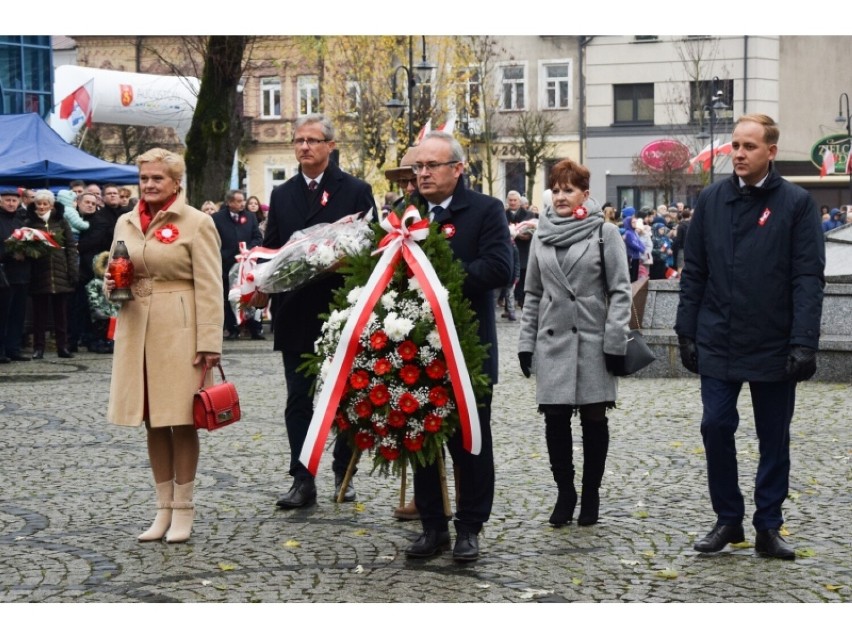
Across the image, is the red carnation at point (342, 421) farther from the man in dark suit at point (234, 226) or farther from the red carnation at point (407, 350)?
the man in dark suit at point (234, 226)

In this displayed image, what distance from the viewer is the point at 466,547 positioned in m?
6.83

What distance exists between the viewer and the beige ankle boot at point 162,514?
7.39 m

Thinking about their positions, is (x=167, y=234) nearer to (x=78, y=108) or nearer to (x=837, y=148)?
(x=78, y=108)

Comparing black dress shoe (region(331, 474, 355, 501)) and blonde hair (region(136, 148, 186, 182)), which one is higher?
blonde hair (region(136, 148, 186, 182))

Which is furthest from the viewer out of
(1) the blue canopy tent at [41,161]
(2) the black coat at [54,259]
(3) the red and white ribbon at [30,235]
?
(1) the blue canopy tent at [41,161]

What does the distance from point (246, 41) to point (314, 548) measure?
18331mm

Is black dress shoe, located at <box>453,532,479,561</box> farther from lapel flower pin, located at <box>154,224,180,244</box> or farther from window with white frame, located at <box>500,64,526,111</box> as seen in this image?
window with white frame, located at <box>500,64,526,111</box>

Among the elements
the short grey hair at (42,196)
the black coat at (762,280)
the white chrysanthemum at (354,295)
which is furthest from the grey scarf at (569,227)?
the short grey hair at (42,196)

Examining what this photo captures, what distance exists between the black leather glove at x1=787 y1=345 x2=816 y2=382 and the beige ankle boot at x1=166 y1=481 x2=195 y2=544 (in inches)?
121

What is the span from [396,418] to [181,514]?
4.57 feet

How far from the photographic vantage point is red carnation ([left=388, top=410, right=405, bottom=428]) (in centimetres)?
679

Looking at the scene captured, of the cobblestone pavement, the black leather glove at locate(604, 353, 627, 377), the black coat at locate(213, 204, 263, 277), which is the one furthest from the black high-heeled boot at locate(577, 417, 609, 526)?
the black coat at locate(213, 204, 263, 277)

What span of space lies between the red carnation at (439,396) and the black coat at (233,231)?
44.2 ft

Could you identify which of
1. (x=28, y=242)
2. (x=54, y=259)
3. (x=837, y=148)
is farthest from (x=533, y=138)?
(x=28, y=242)
